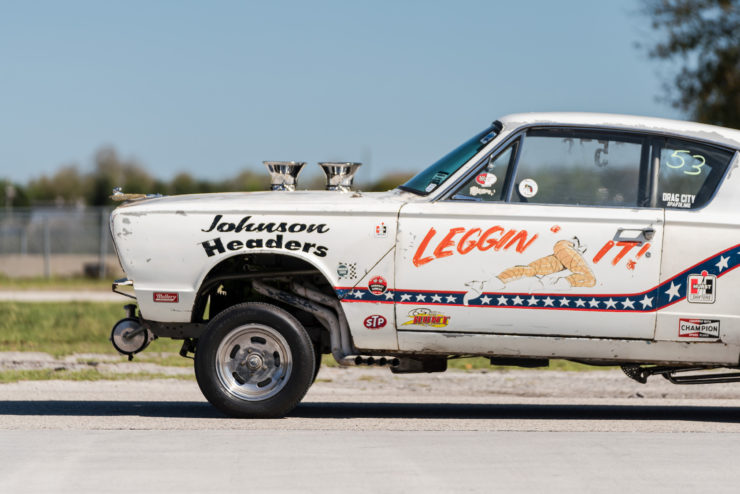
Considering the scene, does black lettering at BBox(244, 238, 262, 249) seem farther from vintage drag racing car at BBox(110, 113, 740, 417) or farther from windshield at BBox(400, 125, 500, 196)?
windshield at BBox(400, 125, 500, 196)

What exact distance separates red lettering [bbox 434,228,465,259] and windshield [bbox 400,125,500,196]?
361mm

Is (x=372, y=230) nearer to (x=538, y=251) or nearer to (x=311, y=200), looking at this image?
(x=311, y=200)

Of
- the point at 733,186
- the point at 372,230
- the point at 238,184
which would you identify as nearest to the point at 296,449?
the point at 372,230

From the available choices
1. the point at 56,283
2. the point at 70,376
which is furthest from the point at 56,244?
the point at 70,376

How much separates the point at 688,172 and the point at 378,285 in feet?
7.12

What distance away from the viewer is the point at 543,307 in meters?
7.69

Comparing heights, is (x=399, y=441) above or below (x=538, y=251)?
below

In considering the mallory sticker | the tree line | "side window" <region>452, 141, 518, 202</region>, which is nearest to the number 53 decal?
"side window" <region>452, 141, 518, 202</region>

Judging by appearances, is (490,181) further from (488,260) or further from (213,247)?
(213,247)

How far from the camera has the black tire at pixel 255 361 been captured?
7.76 meters

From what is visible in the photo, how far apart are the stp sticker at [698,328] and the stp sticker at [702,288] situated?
13 centimetres

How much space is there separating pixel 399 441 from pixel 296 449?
672 mm

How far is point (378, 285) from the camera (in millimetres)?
7750

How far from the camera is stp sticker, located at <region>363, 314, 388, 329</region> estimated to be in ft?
25.5
